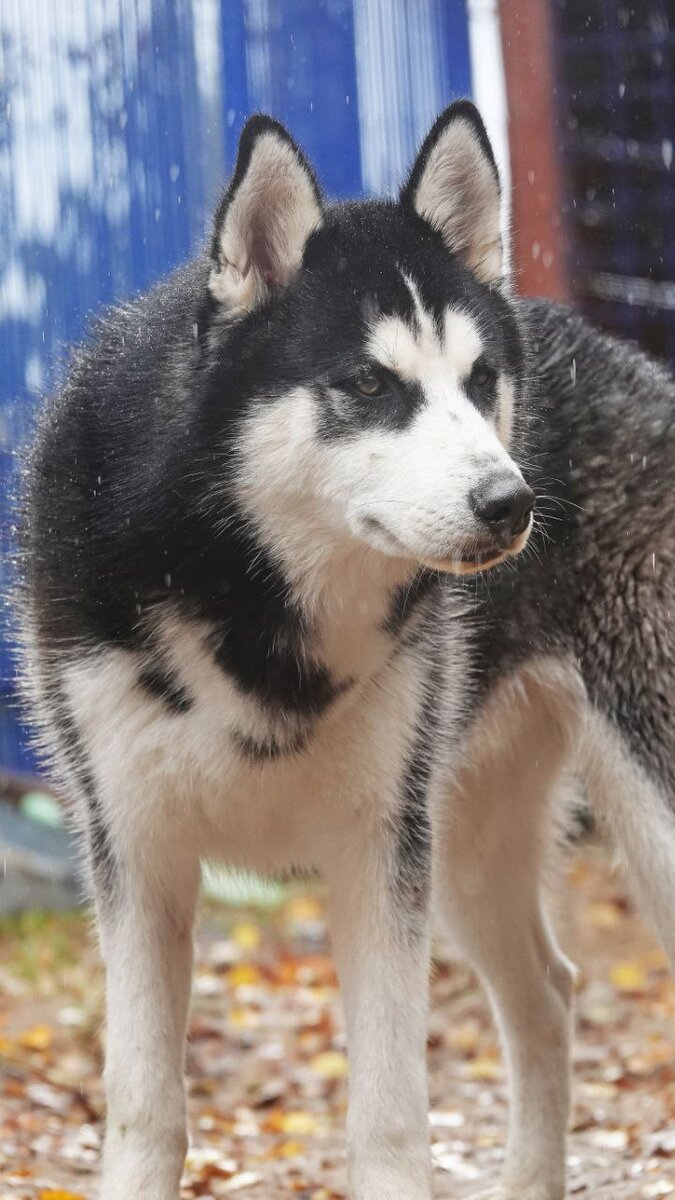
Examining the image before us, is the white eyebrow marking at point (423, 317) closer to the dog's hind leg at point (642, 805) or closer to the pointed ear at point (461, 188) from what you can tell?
the pointed ear at point (461, 188)

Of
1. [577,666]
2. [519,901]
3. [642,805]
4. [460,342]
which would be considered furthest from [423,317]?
[519,901]

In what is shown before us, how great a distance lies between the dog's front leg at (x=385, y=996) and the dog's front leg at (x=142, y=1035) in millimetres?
372

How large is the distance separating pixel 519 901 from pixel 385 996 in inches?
48.3

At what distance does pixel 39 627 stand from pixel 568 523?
1.36 meters

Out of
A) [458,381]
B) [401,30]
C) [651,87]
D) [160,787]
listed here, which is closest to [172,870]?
[160,787]

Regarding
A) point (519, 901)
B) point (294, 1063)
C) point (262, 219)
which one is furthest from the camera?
point (294, 1063)

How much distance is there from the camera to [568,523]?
3996 millimetres

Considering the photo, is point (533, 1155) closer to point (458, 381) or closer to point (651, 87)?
point (458, 381)

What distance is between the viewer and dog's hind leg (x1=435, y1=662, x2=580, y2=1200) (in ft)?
13.7

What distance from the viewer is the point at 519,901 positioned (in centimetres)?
448

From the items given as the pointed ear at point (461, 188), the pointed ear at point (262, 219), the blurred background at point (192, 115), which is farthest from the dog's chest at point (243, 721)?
the blurred background at point (192, 115)

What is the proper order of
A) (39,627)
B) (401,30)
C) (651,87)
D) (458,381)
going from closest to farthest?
(458,381) → (39,627) → (401,30) → (651,87)

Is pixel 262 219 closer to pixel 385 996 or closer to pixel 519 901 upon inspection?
pixel 385 996

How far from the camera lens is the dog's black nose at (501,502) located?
271 centimetres
